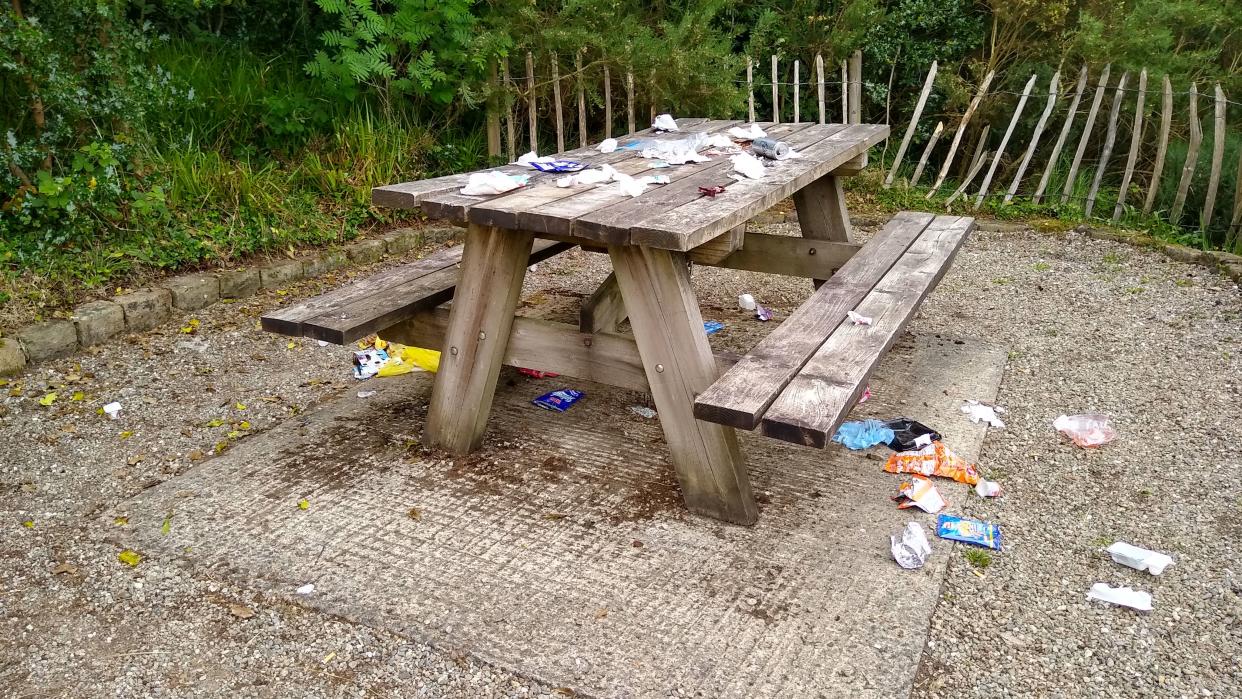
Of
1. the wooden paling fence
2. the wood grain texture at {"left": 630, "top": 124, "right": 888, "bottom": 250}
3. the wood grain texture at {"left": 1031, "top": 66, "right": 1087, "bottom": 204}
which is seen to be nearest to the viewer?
the wood grain texture at {"left": 630, "top": 124, "right": 888, "bottom": 250}

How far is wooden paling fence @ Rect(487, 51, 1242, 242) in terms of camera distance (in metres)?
6.07

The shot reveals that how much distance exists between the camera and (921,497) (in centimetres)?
277

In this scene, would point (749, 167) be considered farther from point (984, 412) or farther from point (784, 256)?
point (984, 412)

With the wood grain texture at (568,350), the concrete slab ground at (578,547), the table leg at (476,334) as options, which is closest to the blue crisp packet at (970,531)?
the concrete slab ground at (578,547)

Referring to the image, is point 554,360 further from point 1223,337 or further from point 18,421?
point 1223,337

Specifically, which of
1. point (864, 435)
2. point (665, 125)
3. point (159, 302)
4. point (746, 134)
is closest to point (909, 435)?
point (864, 435)

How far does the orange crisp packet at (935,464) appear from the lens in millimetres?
2941

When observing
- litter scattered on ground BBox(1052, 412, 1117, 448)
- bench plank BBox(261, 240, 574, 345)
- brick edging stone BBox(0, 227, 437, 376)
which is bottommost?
litter scattered on ground BBox(1052, 412, 1117, 448)

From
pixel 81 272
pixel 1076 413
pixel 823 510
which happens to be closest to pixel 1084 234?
pixel 1076 413

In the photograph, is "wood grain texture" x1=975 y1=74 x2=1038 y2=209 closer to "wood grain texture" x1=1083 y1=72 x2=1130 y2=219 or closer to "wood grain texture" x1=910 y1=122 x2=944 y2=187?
"wood grain texture" x1=910 y1=122 x2=944 y2=187

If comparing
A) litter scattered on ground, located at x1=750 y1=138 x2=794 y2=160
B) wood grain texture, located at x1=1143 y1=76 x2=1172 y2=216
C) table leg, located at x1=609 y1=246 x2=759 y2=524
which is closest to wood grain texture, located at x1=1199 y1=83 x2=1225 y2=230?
wood grain texture, located at x1=1143 y1=76 x2=1172 y2=216

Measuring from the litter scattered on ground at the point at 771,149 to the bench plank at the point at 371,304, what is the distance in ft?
3.07

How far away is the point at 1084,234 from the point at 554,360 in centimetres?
466

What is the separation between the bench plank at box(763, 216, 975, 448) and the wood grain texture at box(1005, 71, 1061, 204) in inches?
122
